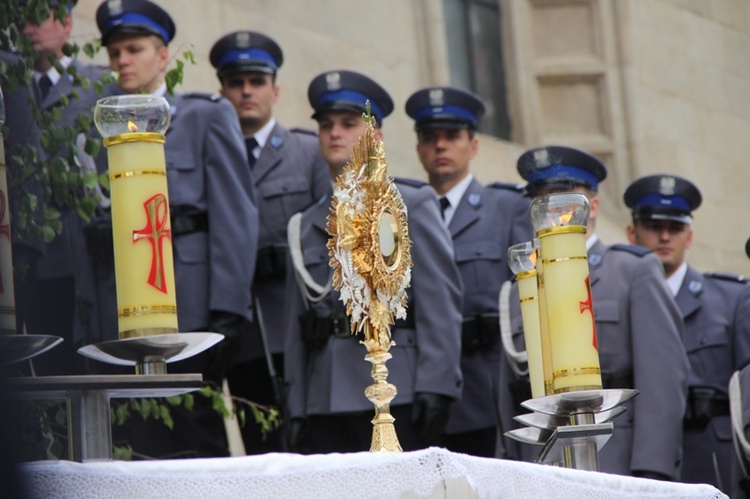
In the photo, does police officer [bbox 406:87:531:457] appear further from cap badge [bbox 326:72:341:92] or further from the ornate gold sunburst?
the ornate gold sunburst

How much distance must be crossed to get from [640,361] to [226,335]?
1.39 meters

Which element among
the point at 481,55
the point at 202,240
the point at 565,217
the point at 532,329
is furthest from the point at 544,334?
the point at 481,55

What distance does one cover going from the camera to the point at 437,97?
21.6 ft

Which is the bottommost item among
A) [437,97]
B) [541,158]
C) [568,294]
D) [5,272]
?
[568,294]

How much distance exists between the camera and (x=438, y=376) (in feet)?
17.1

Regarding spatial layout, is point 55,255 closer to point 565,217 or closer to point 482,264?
point 482,264

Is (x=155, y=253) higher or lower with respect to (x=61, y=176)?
lower

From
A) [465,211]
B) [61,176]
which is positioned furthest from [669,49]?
[61,176]

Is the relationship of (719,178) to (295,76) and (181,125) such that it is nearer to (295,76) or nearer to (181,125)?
(295,76)

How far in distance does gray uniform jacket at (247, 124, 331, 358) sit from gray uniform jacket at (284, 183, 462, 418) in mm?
294

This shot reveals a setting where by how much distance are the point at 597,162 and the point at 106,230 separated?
1.82m

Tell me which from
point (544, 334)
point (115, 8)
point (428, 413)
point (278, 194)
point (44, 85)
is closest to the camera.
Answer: point (544, 334)

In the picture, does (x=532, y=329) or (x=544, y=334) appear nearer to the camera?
(x=544, y=334)

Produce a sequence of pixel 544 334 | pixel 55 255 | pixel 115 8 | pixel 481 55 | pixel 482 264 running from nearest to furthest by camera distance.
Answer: pixel 544 334
pixel 55 255
pixel 115 8
pixel 482 264
pixel 481 55
